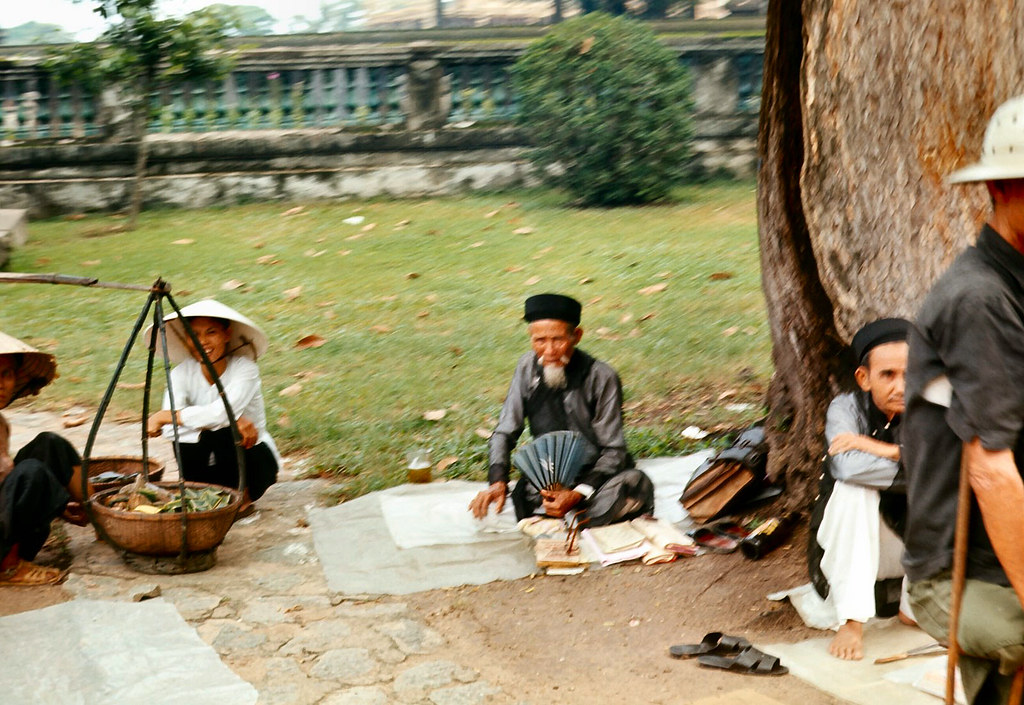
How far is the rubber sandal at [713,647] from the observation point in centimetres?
437

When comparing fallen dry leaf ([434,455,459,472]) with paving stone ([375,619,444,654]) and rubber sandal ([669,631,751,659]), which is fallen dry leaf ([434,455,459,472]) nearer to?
paving stone ([375,619,444,654])

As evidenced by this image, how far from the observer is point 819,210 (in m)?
5.16

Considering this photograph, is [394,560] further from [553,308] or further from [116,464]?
[116,464]

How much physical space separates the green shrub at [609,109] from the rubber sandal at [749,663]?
7334mm

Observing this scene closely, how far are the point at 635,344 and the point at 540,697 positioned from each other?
4.58 meters

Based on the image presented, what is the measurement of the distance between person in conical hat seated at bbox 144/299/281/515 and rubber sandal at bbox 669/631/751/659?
2.45 metres

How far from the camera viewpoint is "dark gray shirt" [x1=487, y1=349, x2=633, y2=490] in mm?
5645

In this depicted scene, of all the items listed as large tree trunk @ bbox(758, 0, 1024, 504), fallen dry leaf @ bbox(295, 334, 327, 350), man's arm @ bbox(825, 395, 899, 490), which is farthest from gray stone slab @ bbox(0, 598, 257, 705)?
fallen dry leaf @ bbox(295, 334, 327, 350)

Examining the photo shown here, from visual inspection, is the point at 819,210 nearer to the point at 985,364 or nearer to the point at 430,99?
the point at 985,364

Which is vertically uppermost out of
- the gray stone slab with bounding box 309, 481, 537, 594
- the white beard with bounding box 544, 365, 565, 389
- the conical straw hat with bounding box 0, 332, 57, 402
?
the conical straw hat with bounding box 0, 332, 57, 402

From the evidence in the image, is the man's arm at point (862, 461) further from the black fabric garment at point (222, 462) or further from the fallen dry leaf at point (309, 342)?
the fallen dry leaf at point (309, 342)

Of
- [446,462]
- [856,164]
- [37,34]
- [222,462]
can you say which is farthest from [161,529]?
[37,34]

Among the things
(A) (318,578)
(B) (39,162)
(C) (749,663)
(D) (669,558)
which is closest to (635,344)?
(D) (669,558)

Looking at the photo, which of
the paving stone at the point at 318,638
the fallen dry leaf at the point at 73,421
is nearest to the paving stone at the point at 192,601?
the paving stone at the point at 318,638
